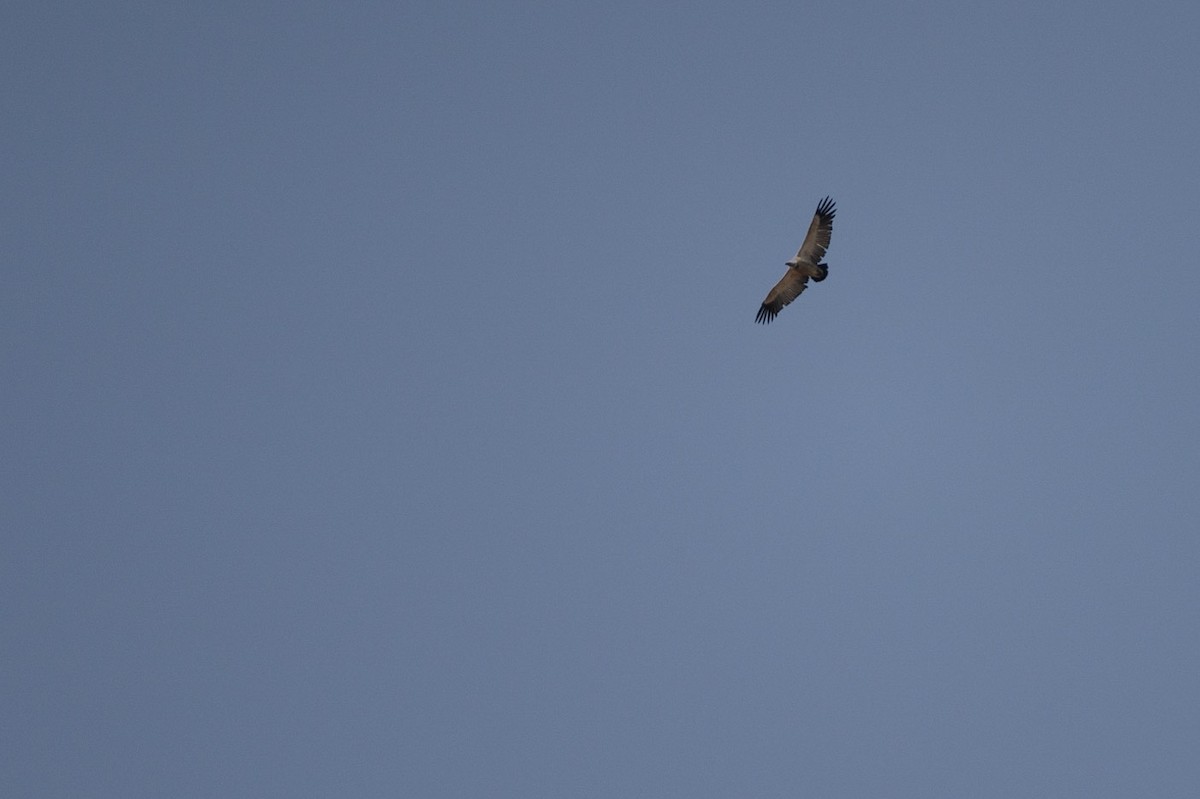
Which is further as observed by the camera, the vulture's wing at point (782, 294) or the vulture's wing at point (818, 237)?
the vulture's wing at point (782, 294)

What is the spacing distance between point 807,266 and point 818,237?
45.9 inches

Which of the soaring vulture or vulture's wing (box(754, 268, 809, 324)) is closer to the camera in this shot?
the soaring vulture

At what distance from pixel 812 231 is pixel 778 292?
3.57 m

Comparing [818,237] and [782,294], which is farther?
[782,294]

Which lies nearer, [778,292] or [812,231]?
[812,231]

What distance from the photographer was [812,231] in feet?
134

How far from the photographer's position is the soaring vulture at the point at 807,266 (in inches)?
1599

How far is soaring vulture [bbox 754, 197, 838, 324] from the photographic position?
133 ft

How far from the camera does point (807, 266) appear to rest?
1644 inches

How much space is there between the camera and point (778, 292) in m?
43.9

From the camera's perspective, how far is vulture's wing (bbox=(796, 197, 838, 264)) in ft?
132

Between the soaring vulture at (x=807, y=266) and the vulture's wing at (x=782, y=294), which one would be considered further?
the vulture's wing at (x=782, y=294)

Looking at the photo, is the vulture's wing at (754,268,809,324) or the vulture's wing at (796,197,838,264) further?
the vulture's wing at (754,268,809,324)

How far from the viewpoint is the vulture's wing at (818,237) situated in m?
40.3
